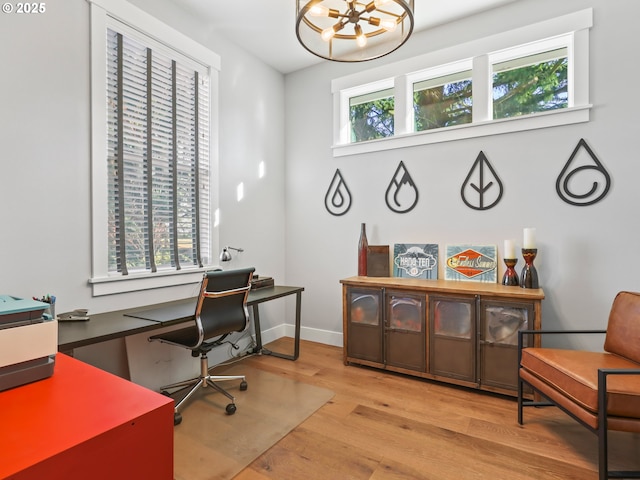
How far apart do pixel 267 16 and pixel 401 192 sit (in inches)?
78.2

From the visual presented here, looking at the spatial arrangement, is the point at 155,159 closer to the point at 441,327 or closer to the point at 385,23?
the point at 385,23

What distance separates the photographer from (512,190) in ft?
9.20

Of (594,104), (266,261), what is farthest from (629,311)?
(266,261)

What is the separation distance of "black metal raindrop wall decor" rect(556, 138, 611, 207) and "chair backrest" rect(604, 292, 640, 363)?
794 millimetres

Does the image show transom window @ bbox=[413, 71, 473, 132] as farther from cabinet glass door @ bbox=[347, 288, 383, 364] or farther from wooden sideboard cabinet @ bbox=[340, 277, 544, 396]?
cabinet glass door @ bbox=[347, 288, 383, 364]

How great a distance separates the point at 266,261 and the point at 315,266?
557 millimetres

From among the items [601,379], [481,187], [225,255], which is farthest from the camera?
[225,255]

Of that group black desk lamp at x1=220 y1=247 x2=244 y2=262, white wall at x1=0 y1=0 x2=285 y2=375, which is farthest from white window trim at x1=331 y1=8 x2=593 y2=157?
white wall at x1=0 y1=0 x2=285 y2=375

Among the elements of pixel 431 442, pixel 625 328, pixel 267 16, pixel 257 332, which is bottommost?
pixel 431 442

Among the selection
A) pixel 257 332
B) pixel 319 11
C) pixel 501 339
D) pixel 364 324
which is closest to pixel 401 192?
pixel 364 324

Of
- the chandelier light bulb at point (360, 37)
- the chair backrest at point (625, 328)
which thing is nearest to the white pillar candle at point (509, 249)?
the chair backrest at point (625, 328)

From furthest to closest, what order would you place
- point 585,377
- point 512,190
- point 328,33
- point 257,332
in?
point 257,332
point 512,190
point 328,33
point 585,377

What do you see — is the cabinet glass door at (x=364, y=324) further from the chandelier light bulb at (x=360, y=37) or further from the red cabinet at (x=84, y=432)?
the red cabinet at (x=84, y=432)

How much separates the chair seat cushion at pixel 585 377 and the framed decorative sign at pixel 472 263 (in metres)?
0.86
